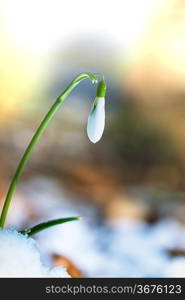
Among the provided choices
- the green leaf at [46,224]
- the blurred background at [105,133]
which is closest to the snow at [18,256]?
the green leaf at [46,224]

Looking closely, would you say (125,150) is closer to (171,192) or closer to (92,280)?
(171,192)

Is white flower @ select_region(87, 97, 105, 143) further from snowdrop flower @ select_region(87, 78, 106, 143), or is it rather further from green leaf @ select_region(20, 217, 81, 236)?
green leaf @ select_region(20, 217, 81, 236)

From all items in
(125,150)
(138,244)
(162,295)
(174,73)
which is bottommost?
(162,295)

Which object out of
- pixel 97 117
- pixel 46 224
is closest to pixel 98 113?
pixel 97 117

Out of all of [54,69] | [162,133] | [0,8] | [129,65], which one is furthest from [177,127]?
[0,8]

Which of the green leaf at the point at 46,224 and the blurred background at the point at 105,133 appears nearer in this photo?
the green leaf at the point at 46,224

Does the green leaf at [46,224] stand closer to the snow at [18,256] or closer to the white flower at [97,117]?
the snow at [18,256]

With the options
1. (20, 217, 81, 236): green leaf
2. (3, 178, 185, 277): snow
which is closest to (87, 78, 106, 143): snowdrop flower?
(20, 217, 81, 236): green leaf
